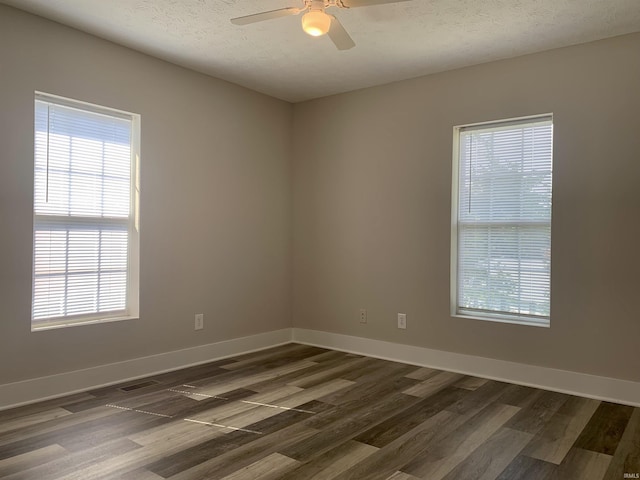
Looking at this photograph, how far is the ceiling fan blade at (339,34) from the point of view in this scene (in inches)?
107

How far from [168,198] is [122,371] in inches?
54.3

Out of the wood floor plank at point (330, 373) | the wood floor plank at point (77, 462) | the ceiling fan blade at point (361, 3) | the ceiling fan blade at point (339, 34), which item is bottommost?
the wood floor plank at point (77, 462)

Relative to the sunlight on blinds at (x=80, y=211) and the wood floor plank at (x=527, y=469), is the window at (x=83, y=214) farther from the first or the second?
the wood floor plank at (x=527, y=469)

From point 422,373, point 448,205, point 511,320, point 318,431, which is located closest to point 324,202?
point 448,205

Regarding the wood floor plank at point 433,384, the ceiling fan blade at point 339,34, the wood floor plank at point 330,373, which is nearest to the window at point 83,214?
the wood floor plank at point 330,373

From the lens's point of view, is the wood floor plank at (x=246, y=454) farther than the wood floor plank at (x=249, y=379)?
No

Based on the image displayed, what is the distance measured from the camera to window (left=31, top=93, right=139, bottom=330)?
3307 mm

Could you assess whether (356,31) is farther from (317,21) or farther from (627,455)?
(627,455)

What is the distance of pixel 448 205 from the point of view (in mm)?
4145

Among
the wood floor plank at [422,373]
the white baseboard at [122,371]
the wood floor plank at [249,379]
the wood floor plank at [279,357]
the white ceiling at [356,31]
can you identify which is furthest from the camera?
the wood floor plank at [279,357]

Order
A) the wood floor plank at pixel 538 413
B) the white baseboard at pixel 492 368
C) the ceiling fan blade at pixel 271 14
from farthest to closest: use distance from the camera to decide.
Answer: the white baseboard at pixel 492 368 → the wood floor plank at pixel 538 413 → the ceiling fan blade at pixel 271 14

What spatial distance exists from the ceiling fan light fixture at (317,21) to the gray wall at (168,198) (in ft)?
5.92

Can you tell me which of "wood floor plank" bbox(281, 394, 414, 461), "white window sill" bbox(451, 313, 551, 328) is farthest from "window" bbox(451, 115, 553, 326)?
"wood floor plank" bbox(281, 394, 414, 461)

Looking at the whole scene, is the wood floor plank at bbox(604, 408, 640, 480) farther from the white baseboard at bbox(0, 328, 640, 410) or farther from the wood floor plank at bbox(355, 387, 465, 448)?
the wood floor plank at bbox(355, 387, 465, 448)
